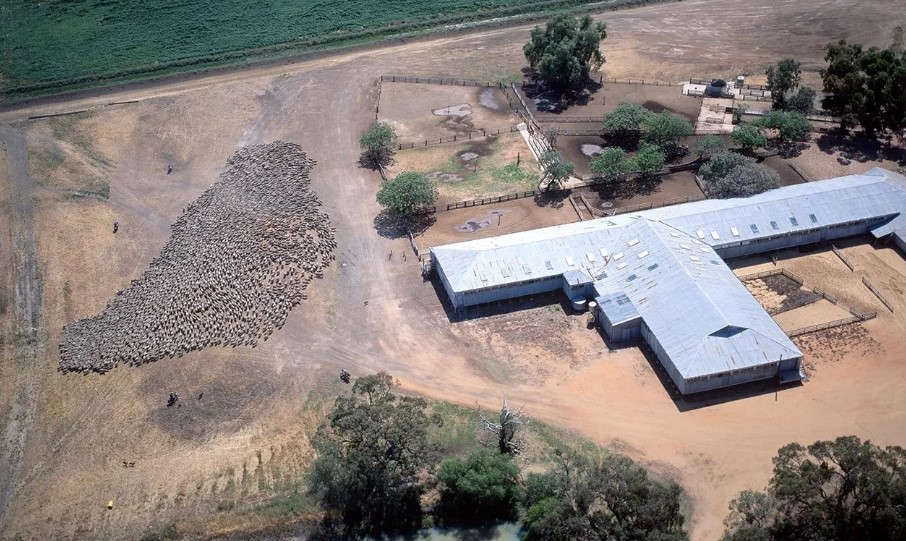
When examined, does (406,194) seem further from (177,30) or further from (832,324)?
(177,30)

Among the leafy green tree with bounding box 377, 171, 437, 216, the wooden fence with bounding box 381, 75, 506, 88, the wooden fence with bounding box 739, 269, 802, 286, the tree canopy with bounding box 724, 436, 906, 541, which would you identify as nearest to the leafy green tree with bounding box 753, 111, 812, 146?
the wooden fence with bounding box 739, 269, 802, 286

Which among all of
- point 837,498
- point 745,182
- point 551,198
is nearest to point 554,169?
point 551,198

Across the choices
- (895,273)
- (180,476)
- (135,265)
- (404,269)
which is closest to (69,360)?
(135,265)

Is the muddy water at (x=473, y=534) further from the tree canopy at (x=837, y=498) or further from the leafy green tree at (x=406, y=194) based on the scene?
the leafy green tree at (x=406, y=194)

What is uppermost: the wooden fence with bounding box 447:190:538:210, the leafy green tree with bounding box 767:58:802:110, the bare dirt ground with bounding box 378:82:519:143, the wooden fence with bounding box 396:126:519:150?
the leafy green tree with bounding box 767:58:802:110

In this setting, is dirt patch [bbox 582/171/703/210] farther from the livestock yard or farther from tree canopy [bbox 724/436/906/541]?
tree canopy [bbox 724/436/906/541]
